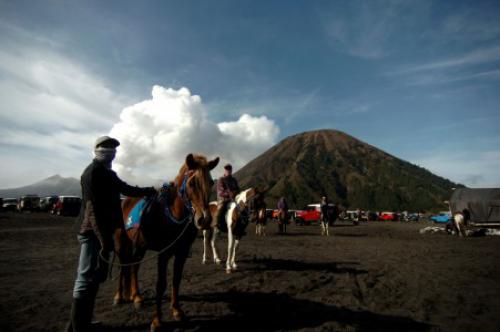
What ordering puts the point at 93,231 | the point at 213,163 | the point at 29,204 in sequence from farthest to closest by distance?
the point at 29,204 → the point at 213,163 → the point at 93,231

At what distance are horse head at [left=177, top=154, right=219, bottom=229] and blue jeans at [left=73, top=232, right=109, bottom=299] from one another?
1.35m

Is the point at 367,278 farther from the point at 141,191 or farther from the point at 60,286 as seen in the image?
the point at 60,286

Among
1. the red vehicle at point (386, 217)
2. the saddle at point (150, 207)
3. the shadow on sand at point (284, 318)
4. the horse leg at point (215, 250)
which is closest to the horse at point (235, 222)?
the horse leg at point (215, 250)

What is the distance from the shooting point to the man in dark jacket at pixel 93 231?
12.3 ft

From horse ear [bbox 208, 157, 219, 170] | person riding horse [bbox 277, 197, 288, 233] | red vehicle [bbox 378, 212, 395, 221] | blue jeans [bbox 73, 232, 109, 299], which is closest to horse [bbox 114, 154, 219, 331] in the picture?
horse ear [bbox 208, 157, 219, 170]

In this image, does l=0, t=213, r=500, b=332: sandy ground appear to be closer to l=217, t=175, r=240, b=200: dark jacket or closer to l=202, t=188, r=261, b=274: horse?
l=202, t=188, r=261, b=274: horse

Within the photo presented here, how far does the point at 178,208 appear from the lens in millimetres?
4801

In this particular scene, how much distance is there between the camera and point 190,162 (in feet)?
15.1

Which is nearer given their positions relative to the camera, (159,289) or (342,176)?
(159,289)

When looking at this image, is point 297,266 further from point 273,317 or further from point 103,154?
point 103,154

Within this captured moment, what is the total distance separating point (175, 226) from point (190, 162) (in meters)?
1.11

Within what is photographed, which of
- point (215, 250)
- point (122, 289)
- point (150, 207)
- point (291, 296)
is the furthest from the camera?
point (215, 250)

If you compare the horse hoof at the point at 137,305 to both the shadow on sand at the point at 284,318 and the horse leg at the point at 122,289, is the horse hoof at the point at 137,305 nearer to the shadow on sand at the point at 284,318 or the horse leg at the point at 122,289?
the horse leg at the point at 122,289

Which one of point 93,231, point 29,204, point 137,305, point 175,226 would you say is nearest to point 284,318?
point 175,226
